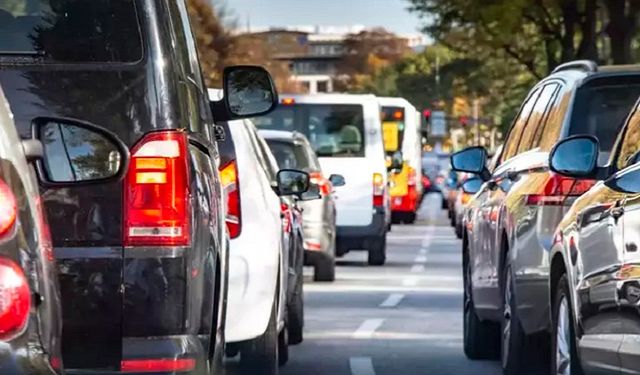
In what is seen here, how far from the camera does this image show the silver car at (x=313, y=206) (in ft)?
62.7

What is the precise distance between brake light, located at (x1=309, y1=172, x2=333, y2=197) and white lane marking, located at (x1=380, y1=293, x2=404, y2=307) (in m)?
1.29

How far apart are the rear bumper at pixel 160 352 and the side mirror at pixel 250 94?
7.64 feet

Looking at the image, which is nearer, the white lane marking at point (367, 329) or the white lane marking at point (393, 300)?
the white lane marking at point (367, 329)

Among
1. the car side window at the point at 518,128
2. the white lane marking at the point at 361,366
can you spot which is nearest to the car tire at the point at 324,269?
the white lane marking at the point at 361,366

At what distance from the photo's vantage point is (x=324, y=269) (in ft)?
69.6

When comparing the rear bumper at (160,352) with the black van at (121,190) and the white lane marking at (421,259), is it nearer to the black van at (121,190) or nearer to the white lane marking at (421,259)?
the black van at (121,190)

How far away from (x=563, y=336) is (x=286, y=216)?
3729 millimetres

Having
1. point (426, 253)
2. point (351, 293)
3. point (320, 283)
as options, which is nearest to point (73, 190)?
point (351, 293)

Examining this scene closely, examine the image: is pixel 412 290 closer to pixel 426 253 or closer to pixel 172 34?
pixel 426 253

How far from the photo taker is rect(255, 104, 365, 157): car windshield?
86.0ft

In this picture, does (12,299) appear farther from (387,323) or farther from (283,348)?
(387,323)

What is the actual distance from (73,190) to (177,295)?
1.53 ft

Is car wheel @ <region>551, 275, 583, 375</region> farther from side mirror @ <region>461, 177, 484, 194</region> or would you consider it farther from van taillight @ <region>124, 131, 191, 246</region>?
side mirror @ <region>461, 177, 484, 194</region>

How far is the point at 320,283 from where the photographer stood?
69.6 feet
